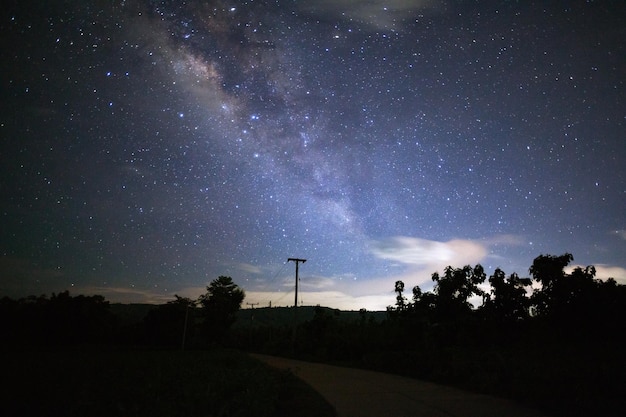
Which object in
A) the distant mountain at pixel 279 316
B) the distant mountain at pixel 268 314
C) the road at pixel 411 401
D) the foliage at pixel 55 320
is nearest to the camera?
the road at pixel 411 401

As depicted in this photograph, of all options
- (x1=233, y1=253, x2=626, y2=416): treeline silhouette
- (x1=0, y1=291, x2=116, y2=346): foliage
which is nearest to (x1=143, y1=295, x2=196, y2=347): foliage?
(x1=0, y1=291, x2=116, y2=346): foliage

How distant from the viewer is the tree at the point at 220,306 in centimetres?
5912

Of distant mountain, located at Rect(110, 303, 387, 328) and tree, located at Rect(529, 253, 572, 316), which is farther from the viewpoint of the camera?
distant mountain, located at Rect(110, 303, 387, 328)

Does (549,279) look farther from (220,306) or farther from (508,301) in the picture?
(220,306)

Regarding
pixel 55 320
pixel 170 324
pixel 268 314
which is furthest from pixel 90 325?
pixel 268 314

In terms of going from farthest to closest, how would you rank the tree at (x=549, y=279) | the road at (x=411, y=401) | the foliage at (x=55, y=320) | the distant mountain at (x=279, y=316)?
the distant mountain at (x=279, y=316), the foliage at (x=55, y=320), the tree at (x=549, y=279), the road at (x=411, y=401)

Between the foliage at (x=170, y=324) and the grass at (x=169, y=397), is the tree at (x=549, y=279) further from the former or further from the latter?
the foliage at (x=170, y=324)

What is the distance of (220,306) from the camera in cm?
6006

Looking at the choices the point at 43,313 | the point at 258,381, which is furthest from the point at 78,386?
the point at 43,313

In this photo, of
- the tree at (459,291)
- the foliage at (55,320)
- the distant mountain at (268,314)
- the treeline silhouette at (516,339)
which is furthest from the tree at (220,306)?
the distant mountain at (268,314)

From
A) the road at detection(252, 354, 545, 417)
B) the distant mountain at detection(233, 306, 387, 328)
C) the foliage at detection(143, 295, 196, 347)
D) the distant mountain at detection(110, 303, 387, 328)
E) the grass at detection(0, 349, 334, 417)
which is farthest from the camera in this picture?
the distant mountain at detection(233, 306, 387, 328)

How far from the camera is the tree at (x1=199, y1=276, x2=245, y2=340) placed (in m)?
59.1

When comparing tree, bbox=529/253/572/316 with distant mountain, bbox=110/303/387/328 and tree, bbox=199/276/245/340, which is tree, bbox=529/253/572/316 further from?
distant mountain, bbox=110/303/387/328

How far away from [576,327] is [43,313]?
56211 millimetres
